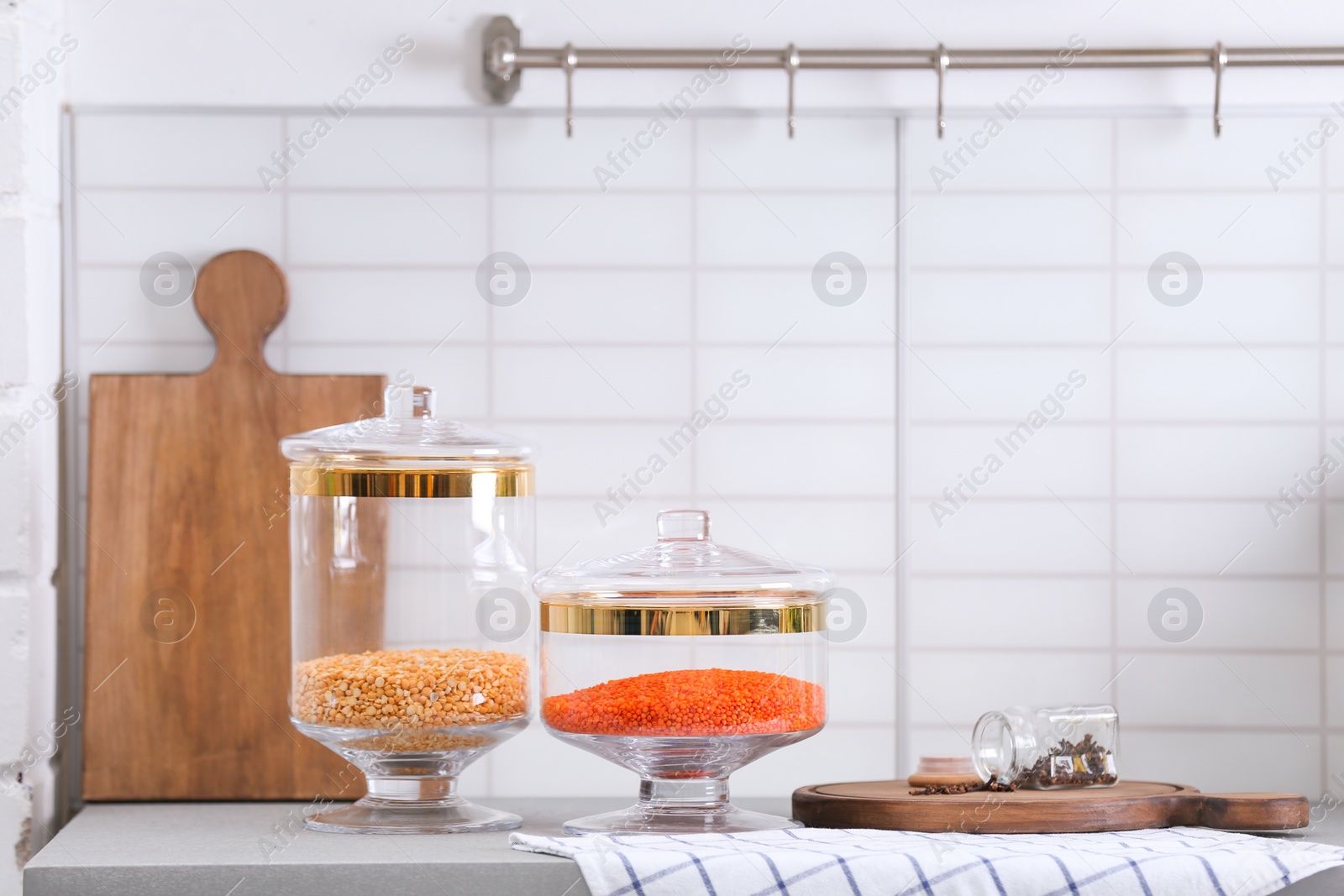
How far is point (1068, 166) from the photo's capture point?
1.26 meters

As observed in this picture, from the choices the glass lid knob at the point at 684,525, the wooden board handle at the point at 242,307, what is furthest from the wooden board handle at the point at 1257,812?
the wooden board handle at the point at 242,307

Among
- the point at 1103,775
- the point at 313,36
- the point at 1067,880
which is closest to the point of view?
the point at 1067,880

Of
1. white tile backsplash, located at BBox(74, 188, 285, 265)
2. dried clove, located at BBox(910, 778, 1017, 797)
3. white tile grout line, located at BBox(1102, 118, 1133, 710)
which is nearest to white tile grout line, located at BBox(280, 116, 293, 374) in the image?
white tile backsplash, located at BBox(74, 188, 285, 265)

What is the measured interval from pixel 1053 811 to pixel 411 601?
1.88 ft

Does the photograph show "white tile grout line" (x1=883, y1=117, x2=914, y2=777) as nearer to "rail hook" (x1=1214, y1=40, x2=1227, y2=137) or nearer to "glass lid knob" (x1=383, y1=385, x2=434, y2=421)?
"rail hook" (x1=1214, y1=40, x2=1227, y2=137)

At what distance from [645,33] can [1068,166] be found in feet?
1.54

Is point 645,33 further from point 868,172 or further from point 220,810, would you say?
point 220,810

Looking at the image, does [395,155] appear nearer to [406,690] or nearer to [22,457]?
[22,457]

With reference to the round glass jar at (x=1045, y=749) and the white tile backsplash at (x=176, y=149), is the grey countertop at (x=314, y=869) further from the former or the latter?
the white tile backsplash at (x=176, y=149)

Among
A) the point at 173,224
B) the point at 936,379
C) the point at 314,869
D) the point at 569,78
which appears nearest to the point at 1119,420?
the point at 936,379

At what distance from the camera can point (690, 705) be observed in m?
0.96

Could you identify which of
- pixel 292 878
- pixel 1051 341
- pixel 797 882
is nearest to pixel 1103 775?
pixel 797 882

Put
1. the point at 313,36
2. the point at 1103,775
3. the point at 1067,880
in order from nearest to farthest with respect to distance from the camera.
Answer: the point at 1067,880, the point at 1103,775, the point at 313,36

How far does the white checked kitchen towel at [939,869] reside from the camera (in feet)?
2.89
